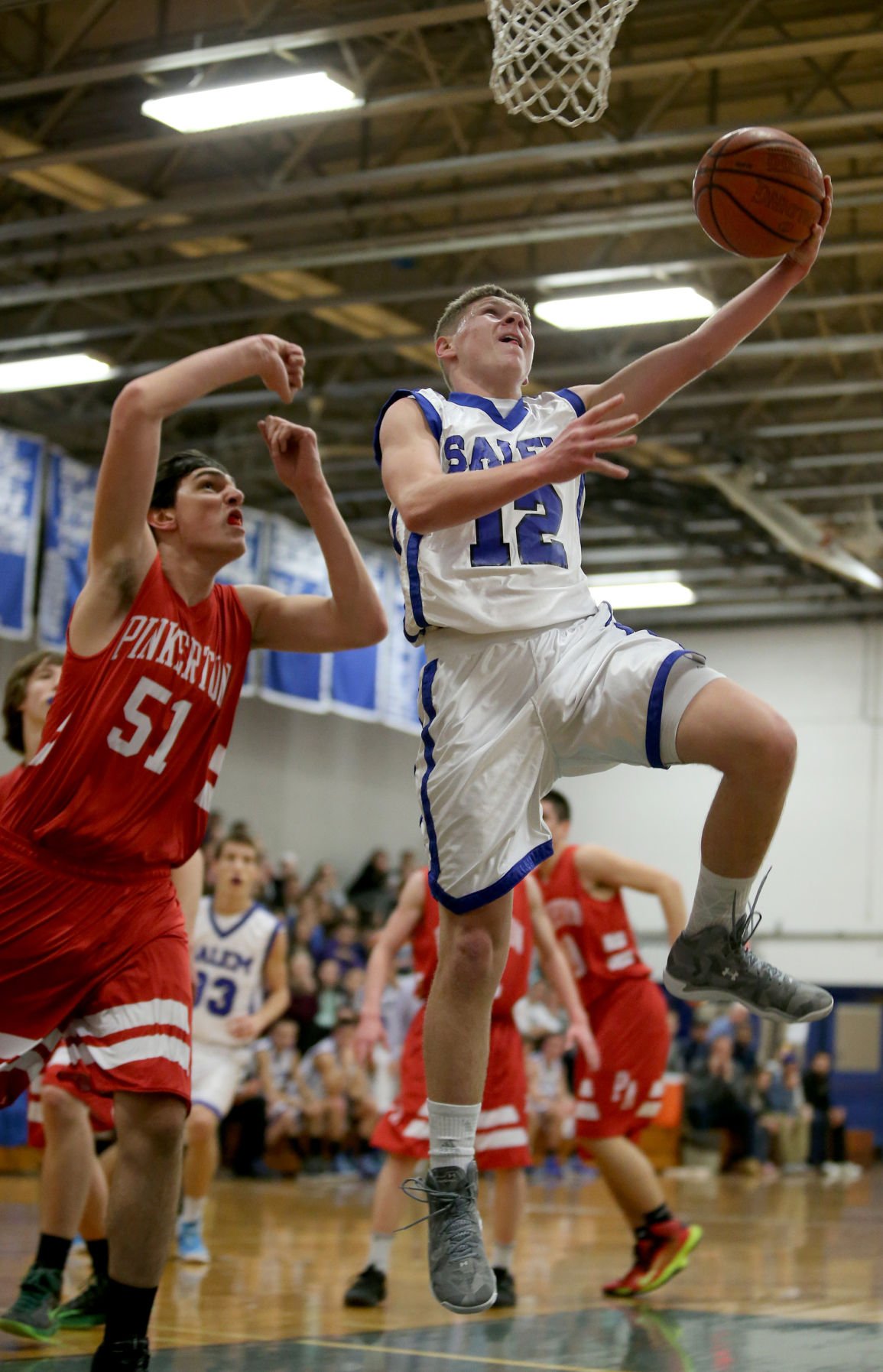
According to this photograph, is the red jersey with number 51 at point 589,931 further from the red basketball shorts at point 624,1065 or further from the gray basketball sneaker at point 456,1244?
the gray basketball sneaker at point 456,1244

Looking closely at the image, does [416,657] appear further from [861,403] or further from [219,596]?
[219,596]

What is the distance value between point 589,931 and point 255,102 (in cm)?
619

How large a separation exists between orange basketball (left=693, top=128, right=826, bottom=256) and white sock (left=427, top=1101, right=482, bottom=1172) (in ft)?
7.40

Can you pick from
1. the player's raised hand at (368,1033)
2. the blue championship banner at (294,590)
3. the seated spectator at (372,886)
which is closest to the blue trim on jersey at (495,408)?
the player's raised hand at (368,1033)

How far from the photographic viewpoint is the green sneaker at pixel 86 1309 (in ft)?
18.4

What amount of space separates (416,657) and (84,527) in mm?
5000

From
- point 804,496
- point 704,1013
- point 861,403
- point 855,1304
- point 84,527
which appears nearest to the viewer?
point 855,1304

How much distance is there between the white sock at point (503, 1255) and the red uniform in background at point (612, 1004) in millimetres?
594

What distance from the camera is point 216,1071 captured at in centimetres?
848

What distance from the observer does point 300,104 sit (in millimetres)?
10945

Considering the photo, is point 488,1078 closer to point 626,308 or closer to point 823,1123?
point 626,308

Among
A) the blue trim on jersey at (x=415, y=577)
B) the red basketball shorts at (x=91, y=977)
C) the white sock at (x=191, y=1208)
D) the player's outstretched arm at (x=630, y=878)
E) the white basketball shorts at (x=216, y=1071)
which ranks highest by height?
the blue trim on jersey at (x=415, y=577)

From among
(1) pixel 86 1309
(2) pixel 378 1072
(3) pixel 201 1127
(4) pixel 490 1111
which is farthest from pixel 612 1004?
(2) pixel 378 1072

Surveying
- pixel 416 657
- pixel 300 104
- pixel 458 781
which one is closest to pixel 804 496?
pixel 416 657
